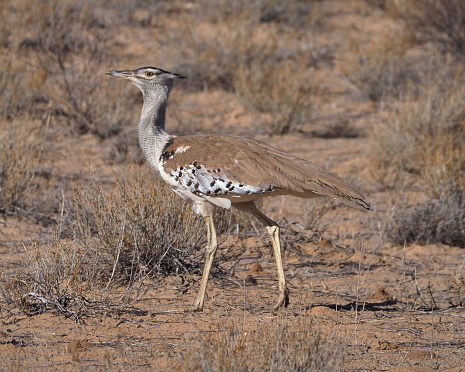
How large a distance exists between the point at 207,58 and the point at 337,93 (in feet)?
6.11

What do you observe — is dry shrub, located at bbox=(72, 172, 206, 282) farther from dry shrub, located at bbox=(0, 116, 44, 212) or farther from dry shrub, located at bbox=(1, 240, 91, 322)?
dry shrub, located at bbox=(0, 116, 44, 212)

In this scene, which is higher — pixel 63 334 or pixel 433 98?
pixel 433 98

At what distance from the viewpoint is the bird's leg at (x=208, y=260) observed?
13.8ft

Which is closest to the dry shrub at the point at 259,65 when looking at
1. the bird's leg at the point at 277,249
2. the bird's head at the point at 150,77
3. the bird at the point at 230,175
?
the bird's head at the point at 150,77

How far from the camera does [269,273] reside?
204 inches

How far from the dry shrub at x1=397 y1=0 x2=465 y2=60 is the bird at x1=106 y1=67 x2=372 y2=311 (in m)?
6.92

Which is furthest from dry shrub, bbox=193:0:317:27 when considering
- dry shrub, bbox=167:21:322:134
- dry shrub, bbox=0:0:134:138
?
dry shrub, bbox=0:0:134:138

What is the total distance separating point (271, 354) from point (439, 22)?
852 centimetres

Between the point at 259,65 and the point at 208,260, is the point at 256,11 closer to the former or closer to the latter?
the point at 259,65

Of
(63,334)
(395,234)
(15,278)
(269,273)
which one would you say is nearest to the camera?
(63,334)

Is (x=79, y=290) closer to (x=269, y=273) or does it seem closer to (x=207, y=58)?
(x=269, y=273)

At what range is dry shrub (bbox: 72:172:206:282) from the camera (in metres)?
4.64

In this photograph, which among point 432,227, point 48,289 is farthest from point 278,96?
→ point 48,289

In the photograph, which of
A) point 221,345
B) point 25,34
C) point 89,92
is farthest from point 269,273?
point 25,34
